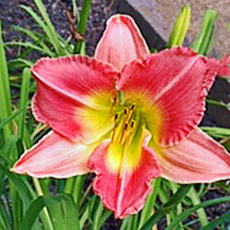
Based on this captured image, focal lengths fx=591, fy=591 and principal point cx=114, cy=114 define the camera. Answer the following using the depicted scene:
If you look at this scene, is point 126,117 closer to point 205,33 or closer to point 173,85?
point 173,85

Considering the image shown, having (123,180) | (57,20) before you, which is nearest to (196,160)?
(123,180)

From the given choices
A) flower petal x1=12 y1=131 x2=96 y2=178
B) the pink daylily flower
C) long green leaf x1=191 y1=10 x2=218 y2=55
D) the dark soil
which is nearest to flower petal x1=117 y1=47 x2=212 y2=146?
the pink daylily flower

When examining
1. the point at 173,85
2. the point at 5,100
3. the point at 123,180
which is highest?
the point at 173,85

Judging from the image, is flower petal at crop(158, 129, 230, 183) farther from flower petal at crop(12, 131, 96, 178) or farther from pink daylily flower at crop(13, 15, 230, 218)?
flower petal at crop(12, 131, 96, 178)

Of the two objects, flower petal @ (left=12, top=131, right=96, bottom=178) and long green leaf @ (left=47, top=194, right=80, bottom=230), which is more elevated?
flower petal @ (left=12, top=131, right=96, bottom=178)

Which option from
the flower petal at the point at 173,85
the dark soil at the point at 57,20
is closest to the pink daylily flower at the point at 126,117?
the flower petal at the point at 173,85

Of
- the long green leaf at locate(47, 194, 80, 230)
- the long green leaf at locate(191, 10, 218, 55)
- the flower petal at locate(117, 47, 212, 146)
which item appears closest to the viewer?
the flower petal at locate(117, 47, 212, 146)

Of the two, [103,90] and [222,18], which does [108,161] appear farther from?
[222,18]
